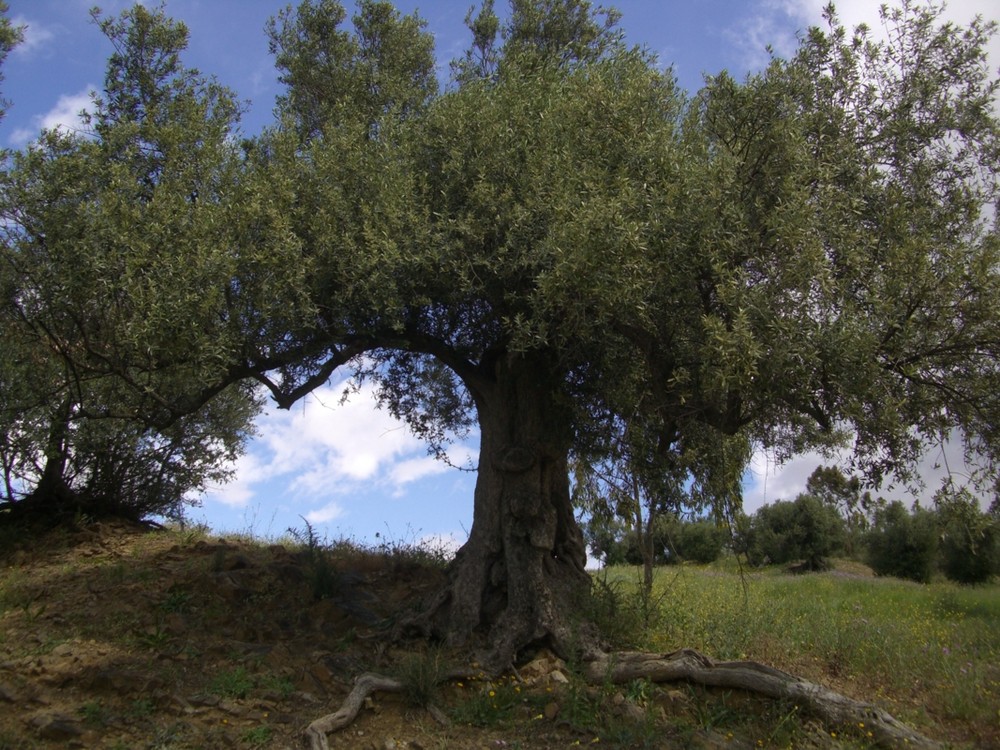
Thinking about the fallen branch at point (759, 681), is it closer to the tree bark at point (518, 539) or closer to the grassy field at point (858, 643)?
the grassy field at point (858, 643)

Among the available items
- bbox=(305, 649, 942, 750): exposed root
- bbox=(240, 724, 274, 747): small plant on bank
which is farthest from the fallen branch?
bbox=(240, 724, 274, 747): small plant on bank

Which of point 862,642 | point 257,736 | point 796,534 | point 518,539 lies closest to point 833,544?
point 796,534

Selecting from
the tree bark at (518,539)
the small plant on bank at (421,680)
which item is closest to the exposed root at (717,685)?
the small plant on bank at (421,680)

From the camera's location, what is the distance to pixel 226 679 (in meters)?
9.70

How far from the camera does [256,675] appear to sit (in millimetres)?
9930

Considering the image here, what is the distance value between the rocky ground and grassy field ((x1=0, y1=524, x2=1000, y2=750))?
0.03 metres

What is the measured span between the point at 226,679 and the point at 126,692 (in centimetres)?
108

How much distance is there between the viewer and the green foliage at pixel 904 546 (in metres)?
27.4

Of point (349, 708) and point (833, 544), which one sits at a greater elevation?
point (833, 544)

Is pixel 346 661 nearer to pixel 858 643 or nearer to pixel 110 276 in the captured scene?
pixel 110 276

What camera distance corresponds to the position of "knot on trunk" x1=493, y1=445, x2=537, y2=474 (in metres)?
11.0

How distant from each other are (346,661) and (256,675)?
109cm

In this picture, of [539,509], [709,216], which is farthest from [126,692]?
[709,216]

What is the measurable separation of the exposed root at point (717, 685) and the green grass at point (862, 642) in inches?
42.6
